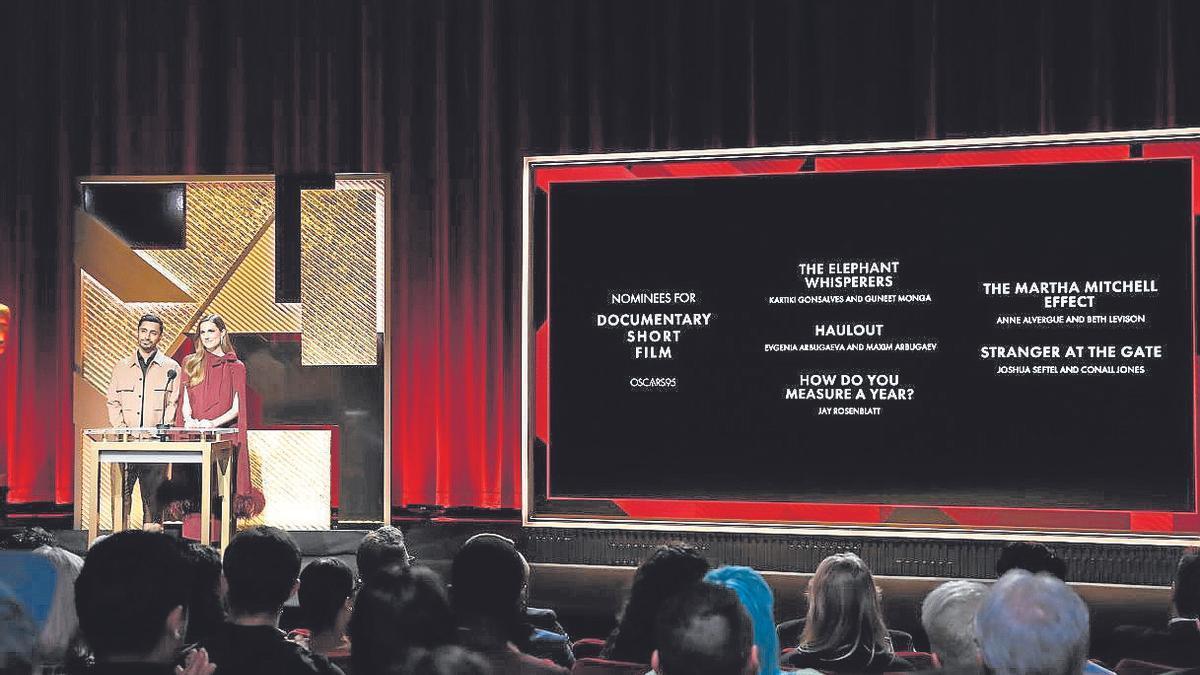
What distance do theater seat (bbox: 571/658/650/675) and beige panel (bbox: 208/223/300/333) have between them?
13.7 feet

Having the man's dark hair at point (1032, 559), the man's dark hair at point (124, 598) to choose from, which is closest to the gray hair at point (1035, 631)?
the man's dark hair at point (124, 598)

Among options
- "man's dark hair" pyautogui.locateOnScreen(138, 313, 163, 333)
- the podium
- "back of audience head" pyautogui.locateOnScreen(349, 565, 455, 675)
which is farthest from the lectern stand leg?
"back of audience head" pyautogui.locateOnScreen(349, 565, 455, 675)

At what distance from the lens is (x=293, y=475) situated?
6133 millimetres

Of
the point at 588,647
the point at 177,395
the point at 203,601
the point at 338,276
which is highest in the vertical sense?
the point at 338,276

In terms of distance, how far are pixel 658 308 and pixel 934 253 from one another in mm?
1285

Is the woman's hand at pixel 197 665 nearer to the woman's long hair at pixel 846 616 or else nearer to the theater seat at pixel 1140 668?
the woman's long hair at pixel 846 616

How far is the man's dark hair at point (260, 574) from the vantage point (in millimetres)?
2201

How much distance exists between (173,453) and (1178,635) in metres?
4.13

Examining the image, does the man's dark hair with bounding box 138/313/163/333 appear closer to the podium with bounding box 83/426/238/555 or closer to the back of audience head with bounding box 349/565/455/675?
the podium with bounding box 83/426/238/555

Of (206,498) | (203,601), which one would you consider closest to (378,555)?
(203,601)

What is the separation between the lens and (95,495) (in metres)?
5.27

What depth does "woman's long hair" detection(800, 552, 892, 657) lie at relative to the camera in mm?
2645

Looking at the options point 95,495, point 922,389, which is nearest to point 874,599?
point 922,389

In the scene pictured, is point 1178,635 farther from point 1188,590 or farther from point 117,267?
point 117,267
